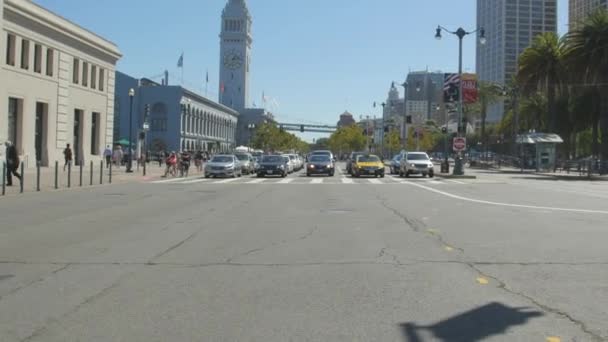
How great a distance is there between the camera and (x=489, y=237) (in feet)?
39.9

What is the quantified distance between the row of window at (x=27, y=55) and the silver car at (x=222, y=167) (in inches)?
447

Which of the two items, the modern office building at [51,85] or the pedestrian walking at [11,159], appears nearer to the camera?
the pedestrian walking at [11,159]

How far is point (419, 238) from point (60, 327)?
727 cm

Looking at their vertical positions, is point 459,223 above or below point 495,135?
below

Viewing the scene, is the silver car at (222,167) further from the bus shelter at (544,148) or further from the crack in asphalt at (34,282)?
the crack in asphalt at (34,282)

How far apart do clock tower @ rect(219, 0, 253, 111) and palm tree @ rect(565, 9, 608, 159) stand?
336ft

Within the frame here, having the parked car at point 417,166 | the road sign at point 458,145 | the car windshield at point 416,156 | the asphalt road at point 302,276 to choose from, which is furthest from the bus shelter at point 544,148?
the asphalt road at point 302,276

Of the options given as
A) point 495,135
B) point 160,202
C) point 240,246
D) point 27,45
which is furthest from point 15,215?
point 495,135

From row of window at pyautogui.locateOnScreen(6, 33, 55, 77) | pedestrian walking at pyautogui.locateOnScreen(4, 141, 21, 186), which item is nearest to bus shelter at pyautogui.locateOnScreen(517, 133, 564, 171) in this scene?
Answer: row of window at pyautogui.locateOnScreen(6, 33, 55, 77)

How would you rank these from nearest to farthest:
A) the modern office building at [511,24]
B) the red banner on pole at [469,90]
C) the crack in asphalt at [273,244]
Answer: the crack in asphalt at [273,244], the red banner on pole at [469,90], the modern office building at [511,24]

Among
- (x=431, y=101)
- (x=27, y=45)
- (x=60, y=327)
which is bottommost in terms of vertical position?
(x=60, y=327)

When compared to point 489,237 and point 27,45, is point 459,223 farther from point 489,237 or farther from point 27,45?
point 27,45

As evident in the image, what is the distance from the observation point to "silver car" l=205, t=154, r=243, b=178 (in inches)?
1575

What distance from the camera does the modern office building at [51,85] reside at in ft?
121
